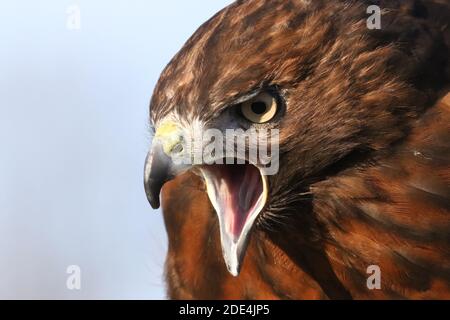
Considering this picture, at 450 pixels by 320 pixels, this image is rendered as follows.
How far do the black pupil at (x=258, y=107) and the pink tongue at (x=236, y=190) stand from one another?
0.93 feet

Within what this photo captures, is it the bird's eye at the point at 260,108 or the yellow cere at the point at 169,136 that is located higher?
the bird's eye at the point at 260,108

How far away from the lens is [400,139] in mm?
3752

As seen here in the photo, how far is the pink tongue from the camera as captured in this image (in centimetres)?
377

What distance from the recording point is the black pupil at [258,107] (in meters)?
3.62

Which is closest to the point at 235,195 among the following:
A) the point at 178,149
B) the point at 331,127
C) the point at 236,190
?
the point at 236,190

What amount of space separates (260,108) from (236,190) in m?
0.39

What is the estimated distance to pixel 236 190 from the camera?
3801 millimetres

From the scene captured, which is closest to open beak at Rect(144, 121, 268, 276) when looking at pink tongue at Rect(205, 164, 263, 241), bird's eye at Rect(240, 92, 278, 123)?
pink tongue at Rect(205, 164, 263, 241)

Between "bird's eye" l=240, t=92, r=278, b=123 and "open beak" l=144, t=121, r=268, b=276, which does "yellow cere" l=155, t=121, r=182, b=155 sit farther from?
"bird's eye" l=240, t=92, r=278, b=123

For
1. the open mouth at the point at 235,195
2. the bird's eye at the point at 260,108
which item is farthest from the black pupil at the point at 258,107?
the open mouth at the point at 235,195

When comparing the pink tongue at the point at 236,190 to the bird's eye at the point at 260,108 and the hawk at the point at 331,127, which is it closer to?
the hawk at the point at 331,127

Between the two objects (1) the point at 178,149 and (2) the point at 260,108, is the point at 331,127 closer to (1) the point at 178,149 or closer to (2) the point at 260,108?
(2) the point at 260,108

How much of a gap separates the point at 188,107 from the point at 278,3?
0.61 metres

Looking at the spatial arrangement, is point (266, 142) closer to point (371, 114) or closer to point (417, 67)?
point (371, 114)
